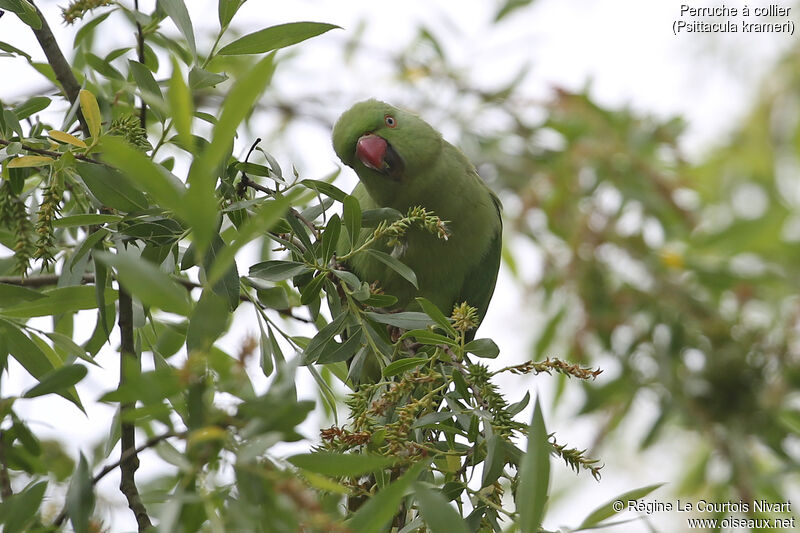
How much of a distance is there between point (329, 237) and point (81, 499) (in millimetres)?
548

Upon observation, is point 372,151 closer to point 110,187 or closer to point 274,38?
point 274,38

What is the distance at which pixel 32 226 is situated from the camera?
4.51 feet

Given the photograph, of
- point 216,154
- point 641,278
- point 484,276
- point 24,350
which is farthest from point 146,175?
point 641,278

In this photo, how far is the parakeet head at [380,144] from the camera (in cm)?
247

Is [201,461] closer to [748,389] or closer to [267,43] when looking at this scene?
[267,43]

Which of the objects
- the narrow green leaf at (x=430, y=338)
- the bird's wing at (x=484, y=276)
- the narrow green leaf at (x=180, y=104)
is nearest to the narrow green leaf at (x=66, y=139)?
the narrow green leaf at (x=180, y=104)

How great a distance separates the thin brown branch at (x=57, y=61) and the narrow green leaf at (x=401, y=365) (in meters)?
Result: 0.64

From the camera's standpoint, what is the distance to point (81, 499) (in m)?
1.11

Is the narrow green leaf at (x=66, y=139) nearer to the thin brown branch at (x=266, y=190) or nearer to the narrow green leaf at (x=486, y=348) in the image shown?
the thin brown branch at (x=266, y=190)

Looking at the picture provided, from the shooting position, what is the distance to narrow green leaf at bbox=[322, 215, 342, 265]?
133 cm

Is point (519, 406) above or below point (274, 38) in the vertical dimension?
below

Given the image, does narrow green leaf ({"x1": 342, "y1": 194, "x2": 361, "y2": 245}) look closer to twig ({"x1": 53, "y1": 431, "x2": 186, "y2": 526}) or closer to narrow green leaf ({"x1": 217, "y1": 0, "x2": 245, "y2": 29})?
narrow green leaf ({"x1": 217, "y1": 0, "x2": 245, "y2": 29})

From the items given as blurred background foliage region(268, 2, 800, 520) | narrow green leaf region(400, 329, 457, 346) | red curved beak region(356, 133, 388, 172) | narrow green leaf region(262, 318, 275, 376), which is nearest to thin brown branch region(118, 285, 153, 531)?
narrow green leaf region(262, 318, 275, 376)

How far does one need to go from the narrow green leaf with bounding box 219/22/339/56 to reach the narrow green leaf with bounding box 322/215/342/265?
1.01 feet
